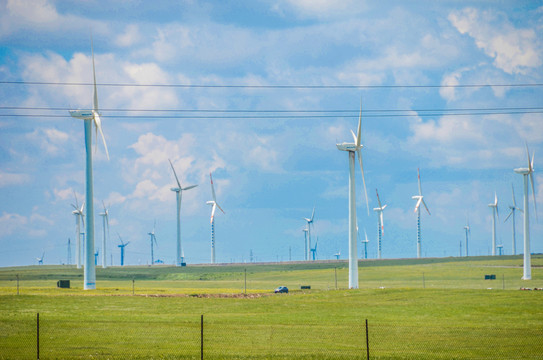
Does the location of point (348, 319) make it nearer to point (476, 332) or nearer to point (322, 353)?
point (476, 332)

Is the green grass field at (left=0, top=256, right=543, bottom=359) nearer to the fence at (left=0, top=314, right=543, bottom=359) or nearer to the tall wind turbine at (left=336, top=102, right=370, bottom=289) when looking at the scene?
the fence at (left=0, top=314, right=543, bottom=359)

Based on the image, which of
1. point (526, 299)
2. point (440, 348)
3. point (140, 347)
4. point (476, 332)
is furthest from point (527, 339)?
point (526, 299)

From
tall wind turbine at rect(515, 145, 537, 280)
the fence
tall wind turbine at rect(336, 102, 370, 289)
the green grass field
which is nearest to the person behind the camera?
the fence

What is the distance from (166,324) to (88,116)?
6290cm

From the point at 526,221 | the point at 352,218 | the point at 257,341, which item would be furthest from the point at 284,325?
the point at 526,221

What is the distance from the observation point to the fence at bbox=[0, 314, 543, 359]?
35.9 meters

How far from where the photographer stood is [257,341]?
4209cm

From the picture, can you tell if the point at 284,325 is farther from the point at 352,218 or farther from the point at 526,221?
the point at 526,221

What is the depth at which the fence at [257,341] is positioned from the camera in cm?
3591

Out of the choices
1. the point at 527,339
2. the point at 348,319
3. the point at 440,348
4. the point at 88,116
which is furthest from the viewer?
the point at 88,116

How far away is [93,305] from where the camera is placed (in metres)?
68.5

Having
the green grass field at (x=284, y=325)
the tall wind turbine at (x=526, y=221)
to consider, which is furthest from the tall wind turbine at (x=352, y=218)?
the tall wind turbine at (x=526, y=221)

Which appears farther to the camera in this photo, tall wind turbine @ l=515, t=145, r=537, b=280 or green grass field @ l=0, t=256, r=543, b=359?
tall wind turbine @ l=515, t=145, r=537, b=280

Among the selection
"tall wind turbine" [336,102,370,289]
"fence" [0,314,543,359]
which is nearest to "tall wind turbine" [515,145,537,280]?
"tall wind turbine" [336,102,370,289]
